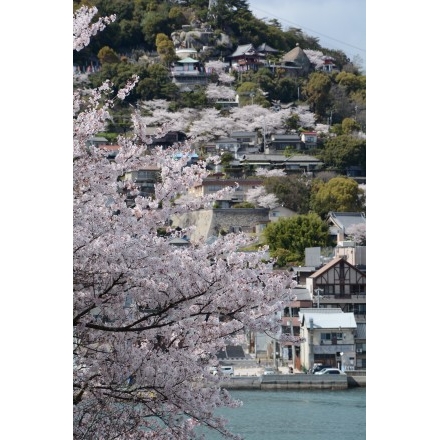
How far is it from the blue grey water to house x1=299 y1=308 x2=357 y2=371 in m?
0.39

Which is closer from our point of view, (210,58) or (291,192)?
(210,58)

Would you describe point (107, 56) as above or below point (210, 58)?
below

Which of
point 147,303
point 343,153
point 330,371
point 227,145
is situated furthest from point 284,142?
point 147,303

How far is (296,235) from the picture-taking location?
468 inches

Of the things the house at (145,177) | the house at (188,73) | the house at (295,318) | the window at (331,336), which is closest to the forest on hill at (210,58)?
the house at (188,73)

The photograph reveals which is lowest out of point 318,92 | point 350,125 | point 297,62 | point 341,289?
point 341,289

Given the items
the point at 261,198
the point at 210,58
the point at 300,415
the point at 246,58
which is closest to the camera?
the point at 300,415

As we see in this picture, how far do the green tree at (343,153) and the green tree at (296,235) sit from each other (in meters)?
1.10

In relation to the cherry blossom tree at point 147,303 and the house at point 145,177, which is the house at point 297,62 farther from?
the cherry blossom tree at point 147,303

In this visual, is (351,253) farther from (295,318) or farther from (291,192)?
(291,192)

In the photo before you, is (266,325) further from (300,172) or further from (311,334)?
(300,172)

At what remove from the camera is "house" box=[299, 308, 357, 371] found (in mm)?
11570

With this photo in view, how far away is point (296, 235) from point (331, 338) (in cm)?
131
